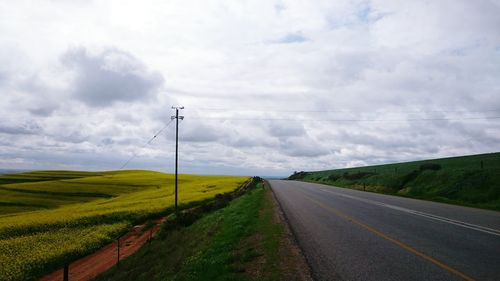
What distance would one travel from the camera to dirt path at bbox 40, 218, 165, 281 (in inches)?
839

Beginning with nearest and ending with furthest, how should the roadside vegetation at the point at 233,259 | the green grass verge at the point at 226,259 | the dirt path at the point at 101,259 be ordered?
the roadside vegetation at the point at 233,259 → the green grass verge at the point at 226,259 → the dirt path at the point at 101,259

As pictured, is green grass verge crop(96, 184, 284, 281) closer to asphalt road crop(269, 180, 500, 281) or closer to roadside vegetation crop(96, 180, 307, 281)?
roadside vegetation crop(96, 180, 307, 281)

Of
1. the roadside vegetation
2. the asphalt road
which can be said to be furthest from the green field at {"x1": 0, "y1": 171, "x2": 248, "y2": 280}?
the asphalt road

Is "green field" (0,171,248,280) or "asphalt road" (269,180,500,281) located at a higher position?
"asphalt road" (269,180,500,281)

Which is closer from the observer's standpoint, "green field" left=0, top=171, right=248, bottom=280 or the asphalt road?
the asphalt road

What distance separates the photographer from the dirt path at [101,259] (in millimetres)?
21312

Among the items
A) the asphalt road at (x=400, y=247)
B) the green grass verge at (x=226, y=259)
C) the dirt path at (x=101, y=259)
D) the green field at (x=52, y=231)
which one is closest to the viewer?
the asphalt road at (x=400, y=247)

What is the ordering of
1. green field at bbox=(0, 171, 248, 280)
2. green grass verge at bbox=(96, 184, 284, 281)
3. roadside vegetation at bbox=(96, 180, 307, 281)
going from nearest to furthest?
roadside vegetation at bbox=(96, 180, 307, 281) < green grass verge at bbox=(96, 184, 284, 281) < green field at bbox=(0, 171, 248, 280)

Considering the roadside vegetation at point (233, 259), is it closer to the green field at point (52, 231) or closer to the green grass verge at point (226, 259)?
the green grass verge at point (226, 259)

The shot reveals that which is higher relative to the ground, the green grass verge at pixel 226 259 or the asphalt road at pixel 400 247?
the asphalt road at pixel 400 247

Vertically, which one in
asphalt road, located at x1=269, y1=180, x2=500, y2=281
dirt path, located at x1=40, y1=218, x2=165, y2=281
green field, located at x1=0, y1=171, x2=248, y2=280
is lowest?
dirt path, located at x1=40, y1=218, x2=165, y2=281

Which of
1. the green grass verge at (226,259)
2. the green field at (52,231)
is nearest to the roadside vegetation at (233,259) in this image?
the green grass verge at (226,259)

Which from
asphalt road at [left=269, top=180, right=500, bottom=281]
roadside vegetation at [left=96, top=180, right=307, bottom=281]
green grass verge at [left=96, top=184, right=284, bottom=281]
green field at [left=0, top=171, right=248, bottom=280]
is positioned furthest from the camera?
green field at [left=0, top=171, right=248, bottom=280]

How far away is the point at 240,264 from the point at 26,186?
61.5 m
